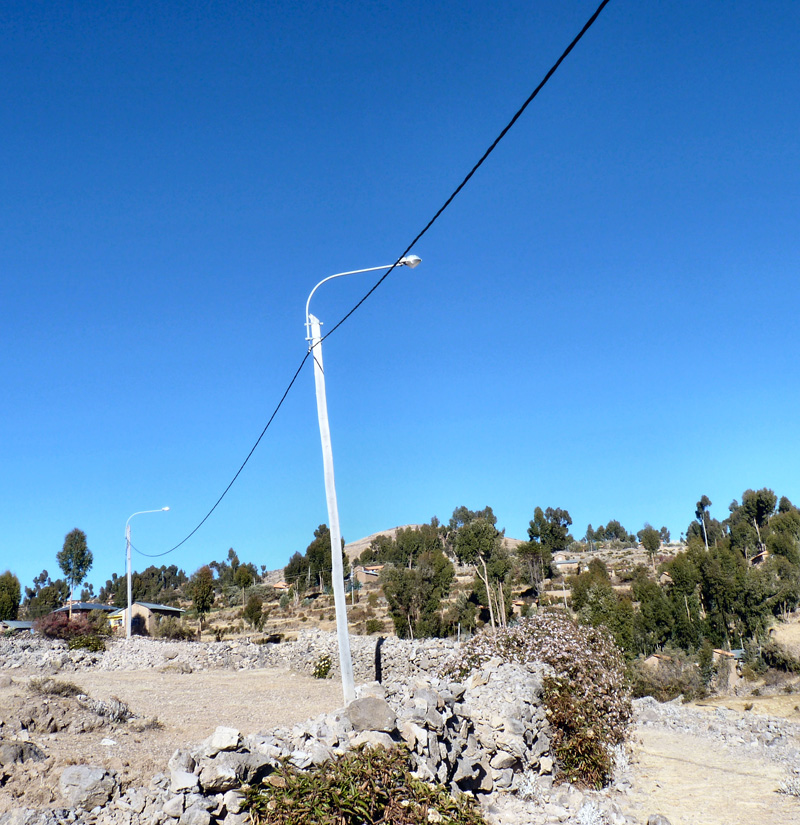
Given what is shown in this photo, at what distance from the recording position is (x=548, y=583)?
58.1m

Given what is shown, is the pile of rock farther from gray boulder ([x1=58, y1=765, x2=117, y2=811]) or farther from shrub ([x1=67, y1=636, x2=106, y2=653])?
shrub ([x1=67, y1=636, x2=106, y2=653])

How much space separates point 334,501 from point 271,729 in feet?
12.5

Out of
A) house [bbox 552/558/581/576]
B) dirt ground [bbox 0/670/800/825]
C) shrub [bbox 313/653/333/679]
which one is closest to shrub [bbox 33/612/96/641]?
dirt ground [bbox 0/670/800/825]

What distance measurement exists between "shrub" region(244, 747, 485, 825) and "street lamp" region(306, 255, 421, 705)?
9.78 ft

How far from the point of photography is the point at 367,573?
72.8 meters

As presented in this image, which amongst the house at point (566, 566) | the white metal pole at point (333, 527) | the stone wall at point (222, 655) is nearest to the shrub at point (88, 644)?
the stone wall at point (222, 655)

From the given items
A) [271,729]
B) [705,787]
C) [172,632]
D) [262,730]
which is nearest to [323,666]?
[262,730]

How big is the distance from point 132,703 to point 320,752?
387 inches

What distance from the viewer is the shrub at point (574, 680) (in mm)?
11211

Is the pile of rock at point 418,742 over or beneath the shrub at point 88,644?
beneath

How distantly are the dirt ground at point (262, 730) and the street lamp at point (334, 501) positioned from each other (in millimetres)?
1927

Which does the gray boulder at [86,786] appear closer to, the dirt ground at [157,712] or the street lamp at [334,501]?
the dirt ground at [157,712]

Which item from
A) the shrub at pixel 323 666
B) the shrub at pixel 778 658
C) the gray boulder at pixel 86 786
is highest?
the gray boulder at pixel 86 786

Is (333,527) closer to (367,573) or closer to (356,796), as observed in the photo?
(356,796)
